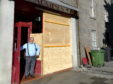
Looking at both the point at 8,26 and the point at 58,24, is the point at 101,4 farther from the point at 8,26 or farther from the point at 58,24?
the point at 8,26

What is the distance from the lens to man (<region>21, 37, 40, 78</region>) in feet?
30.7

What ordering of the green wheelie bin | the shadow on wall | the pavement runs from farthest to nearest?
the shadow on wall < the green wheelie bin < the pavement

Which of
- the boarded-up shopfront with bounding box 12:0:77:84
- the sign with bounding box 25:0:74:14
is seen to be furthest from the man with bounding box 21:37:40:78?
the sign with bounding box 25:0:74:14

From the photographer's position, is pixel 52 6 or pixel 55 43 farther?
pixel 55 43

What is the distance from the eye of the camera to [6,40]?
26.3 feet

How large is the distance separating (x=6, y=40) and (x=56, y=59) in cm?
384

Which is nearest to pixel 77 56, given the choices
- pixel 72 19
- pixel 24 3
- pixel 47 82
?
pixel 72 19

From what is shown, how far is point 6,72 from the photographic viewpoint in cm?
792

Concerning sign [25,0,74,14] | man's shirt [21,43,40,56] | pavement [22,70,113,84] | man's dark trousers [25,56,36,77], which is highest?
sign [25,0,74,14]

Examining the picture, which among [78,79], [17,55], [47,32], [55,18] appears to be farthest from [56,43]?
[17,55]

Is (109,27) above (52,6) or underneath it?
underneath

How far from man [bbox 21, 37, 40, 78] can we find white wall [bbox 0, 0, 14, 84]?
128cm

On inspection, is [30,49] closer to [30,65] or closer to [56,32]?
[30,65]

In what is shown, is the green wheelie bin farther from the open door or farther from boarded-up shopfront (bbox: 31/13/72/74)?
the open door
